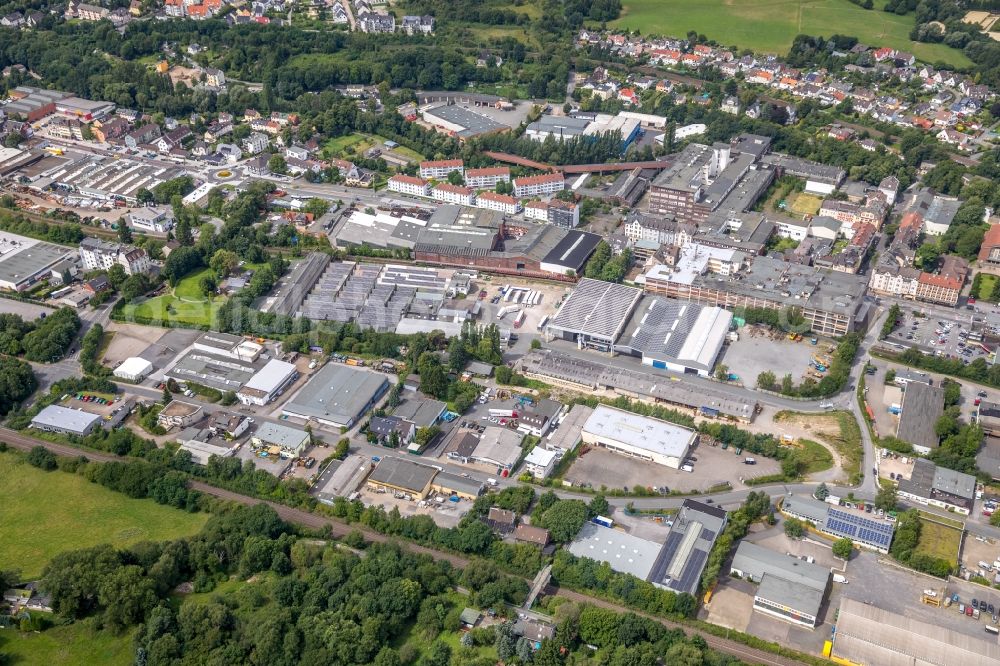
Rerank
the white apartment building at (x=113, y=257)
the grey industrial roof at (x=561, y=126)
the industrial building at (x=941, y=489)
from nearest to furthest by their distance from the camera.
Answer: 1. the industrial building at (x=941, y=489)
2. the white apartment building at (x=113, y=257)
3. the grey industrial roof at (x=561, y=126)

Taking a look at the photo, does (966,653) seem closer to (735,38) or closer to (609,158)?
(609,158)

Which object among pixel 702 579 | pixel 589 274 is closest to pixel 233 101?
pixel 589 274

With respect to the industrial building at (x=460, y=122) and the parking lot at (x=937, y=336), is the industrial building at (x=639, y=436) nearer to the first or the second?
the parking lot at (x=937, y=336)

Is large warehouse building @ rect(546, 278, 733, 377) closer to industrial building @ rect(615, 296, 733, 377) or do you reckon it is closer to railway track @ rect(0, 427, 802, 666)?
industrial building @ rect(615, 296, 733, 377)

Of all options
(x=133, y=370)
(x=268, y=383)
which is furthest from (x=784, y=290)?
(x=133, y=370)

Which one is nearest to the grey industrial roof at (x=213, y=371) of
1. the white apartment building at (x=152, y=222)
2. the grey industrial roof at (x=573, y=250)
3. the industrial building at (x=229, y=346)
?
the industrial building at (x=229, y=346)

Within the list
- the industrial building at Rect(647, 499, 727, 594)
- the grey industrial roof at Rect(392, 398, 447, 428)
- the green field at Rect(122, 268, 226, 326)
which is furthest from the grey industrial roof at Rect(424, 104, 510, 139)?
the industrial building at Rect(647, 499, 727, 594)
